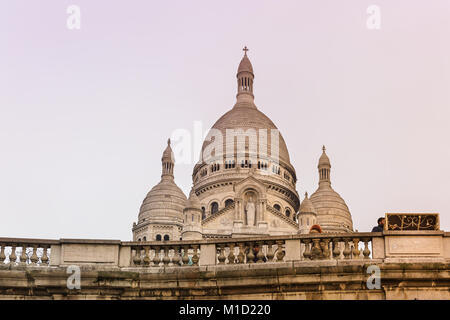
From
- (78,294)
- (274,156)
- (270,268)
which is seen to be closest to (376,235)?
(270,268)

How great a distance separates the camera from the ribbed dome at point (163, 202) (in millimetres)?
91625

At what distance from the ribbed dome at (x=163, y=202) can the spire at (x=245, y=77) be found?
2283 centimetres

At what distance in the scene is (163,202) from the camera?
9250 cm

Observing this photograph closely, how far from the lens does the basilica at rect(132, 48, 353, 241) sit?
8481 centimetres

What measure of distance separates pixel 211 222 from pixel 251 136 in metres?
21.8

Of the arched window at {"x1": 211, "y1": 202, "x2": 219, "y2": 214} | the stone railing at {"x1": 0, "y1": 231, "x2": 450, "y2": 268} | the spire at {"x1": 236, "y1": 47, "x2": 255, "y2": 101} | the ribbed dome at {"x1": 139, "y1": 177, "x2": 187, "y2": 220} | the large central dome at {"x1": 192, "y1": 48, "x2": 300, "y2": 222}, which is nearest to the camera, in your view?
the stone railing at {"x1": 0, "y1": 231, "x2": 450, "y2": 268}

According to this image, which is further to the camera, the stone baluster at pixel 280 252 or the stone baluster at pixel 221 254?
the stone baluster at pixel 221 254

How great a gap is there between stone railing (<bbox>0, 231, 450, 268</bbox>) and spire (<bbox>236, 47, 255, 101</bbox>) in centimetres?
9774

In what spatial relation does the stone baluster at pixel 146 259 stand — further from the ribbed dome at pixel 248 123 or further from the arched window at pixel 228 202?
the ribbed dome at pixel 248 123

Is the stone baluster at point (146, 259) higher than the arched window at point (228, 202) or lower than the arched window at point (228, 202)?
lower

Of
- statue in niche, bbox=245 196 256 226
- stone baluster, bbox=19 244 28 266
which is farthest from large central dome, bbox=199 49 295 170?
stone baluster, bbox=19 244 28 266

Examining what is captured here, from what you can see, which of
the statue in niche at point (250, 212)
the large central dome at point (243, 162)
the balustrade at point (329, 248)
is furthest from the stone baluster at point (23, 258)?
the large central dome at point (243, 162)

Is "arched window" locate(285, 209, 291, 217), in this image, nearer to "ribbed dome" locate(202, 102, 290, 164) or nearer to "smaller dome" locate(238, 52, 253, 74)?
"ribbed dome" locate(202, 102, 290, 164)
